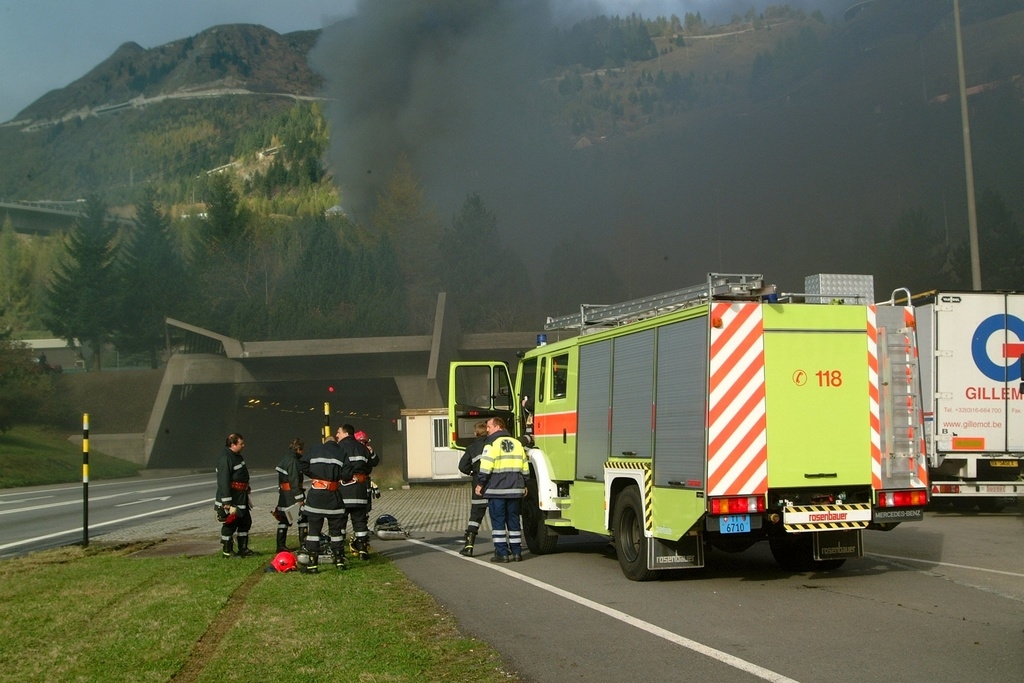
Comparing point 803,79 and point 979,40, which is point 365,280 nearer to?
point 803,79

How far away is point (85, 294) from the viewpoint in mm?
67938

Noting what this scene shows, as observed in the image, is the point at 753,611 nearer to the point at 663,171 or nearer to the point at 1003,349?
the point at 1003,349

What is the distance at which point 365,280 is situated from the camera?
246ft

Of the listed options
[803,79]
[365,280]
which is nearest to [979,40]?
[803,79]

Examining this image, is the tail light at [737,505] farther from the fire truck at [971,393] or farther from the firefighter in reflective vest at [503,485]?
the fire truck at [971,393]

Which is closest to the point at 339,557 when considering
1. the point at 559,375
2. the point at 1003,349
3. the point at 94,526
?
the point at 559,375

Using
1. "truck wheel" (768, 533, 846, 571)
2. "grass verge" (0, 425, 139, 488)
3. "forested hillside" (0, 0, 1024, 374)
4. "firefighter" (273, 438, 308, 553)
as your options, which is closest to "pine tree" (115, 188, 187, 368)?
"forested hillside" (0, 0, 1024, 374)

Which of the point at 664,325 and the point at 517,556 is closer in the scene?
the point at 664,325

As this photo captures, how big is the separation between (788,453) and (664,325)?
5.63 feet

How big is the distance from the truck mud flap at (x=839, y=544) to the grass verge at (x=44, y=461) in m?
32.9

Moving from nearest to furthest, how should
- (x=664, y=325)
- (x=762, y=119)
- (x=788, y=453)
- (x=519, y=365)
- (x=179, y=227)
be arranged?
(x=788, y=453) < (x=664, y=325) < (x=519, y=365) < (x=762, y=119) < (x=179, y=227)

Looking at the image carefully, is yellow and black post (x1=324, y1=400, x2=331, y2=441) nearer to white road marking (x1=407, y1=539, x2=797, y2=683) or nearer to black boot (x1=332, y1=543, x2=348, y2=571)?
black boot (x1=332, y1=543, x2=348, y2=571)

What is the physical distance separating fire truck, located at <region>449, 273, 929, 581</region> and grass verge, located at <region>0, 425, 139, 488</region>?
105 feet

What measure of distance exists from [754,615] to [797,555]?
9.78ft
